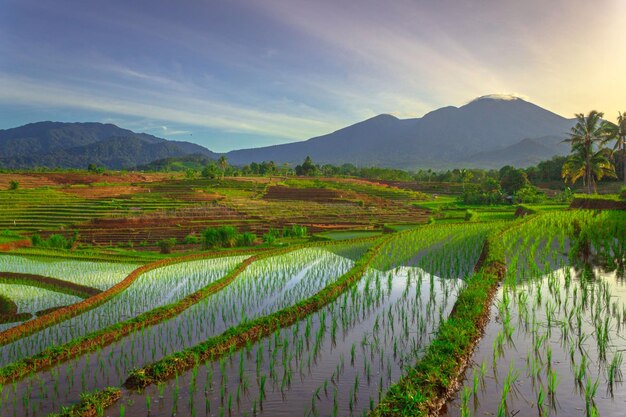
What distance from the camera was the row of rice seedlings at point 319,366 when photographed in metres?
6.11

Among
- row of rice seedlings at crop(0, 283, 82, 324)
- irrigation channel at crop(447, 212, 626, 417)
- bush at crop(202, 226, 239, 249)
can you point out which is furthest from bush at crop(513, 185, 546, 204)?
row of rice seedlings at crop(0, 283, 82, 324)

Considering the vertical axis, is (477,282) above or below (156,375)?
above

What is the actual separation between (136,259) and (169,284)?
7.46 metres

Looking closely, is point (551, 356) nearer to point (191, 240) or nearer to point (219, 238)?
point (219, 238)

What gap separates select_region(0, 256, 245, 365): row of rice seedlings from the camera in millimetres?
9477

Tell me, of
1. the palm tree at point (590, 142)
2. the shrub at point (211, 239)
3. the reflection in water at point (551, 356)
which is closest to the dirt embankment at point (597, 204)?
the palm tree at point (590, 142)

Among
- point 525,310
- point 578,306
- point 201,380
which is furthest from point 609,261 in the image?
point 201,380

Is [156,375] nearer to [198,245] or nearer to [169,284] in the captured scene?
[169,284]

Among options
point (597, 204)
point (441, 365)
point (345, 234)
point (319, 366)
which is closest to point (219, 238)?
point (345, 234)

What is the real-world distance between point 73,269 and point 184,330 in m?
11.7

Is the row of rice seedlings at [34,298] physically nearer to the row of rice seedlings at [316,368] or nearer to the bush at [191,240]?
the row of rice seedlings at [316,368]

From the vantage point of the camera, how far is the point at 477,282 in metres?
10.9

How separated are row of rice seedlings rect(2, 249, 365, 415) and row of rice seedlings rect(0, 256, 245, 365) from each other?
1467 mm

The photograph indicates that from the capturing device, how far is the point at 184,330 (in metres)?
9.84
